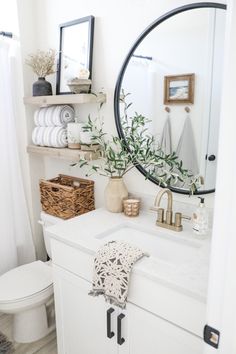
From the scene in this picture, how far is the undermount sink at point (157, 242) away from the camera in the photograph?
4.27 feet

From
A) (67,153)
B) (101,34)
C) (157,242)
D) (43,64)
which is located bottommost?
(157,242)

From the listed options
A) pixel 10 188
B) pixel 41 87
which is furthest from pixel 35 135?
pixel 10 188

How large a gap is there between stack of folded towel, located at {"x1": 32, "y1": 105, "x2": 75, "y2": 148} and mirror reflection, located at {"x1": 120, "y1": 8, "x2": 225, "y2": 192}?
50cm

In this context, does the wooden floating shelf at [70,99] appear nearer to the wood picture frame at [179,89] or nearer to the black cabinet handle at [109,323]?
the wood picture frame at [179,89]

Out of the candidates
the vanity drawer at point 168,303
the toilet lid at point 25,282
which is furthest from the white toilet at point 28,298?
the vanity drawer at point 168,303

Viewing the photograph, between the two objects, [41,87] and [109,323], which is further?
[41,87]

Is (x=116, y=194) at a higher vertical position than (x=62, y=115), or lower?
lower

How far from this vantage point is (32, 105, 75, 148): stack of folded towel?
187 centimetres

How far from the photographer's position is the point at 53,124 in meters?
1.91

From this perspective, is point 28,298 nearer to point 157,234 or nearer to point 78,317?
point 78,317

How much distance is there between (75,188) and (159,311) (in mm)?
1034

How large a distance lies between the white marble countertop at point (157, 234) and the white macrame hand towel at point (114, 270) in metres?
0.04

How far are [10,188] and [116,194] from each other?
92cm

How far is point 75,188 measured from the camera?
1.90 meters
